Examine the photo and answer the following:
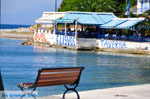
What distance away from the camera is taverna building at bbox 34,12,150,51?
47.2 m

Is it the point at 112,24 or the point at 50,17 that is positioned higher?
the point at 50,17

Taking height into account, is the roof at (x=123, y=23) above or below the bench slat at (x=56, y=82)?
above

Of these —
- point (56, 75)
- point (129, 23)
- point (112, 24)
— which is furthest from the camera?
point (112, 24)

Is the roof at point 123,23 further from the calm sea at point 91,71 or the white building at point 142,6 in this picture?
the white building at point 142,6

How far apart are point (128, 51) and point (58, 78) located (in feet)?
119

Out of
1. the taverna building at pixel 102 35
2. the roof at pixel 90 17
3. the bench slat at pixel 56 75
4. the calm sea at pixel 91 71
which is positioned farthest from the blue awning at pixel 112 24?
the bench slat at pixel 56 75

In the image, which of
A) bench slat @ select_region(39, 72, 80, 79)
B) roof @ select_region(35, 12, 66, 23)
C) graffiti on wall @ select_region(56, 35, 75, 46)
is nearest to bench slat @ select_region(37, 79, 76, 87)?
bench slat @ select_region(39, 72, 80, 79)

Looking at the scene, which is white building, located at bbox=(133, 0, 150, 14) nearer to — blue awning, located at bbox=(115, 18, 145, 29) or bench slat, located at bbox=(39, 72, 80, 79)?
Result: blue awning, located at bbox=(115, 18, 145, 29)

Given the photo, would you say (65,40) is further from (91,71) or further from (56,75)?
(56,75)

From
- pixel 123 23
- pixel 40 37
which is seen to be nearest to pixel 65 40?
pixel 123 23

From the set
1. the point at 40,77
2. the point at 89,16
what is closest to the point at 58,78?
the point at 40,77

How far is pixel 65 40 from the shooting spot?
54.4 metres

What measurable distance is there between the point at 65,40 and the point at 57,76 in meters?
43.4

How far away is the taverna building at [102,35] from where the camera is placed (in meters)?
47.2
